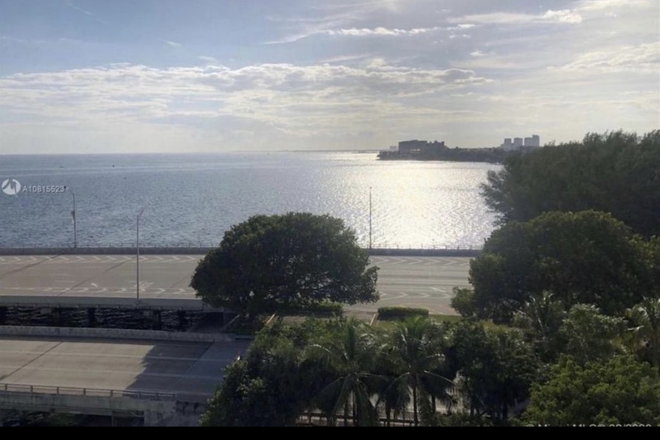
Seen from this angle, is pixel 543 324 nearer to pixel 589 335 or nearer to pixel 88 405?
pixel 589 335

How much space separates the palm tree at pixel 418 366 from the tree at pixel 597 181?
61.1 feet

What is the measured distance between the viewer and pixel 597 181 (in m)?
27.4

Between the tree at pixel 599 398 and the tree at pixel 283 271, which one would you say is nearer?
the tree at pixel 599 398

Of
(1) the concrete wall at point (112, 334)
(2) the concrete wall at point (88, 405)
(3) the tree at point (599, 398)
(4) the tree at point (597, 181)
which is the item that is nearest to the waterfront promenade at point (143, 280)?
(1) the concrete wall at point (112, 334)

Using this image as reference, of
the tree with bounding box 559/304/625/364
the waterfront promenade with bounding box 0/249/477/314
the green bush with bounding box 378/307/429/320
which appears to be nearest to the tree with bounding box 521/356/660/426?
the tree with bounding box 559/304/625/364

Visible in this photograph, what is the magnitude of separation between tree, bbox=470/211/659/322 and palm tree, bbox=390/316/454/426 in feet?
18.5

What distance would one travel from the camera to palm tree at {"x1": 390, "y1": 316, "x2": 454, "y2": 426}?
31.9ft

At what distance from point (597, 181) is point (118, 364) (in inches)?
913

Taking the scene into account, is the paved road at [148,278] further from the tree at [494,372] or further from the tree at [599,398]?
the tree at [599,398]

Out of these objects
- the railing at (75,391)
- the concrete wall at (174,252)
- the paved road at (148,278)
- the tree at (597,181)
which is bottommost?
the railing at (75,391)

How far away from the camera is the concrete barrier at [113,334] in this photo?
18.3m

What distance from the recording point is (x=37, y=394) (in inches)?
544

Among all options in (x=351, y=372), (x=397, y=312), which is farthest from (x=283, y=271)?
(x=351, y=372)

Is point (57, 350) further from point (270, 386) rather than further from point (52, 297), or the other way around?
point (270, 386)
